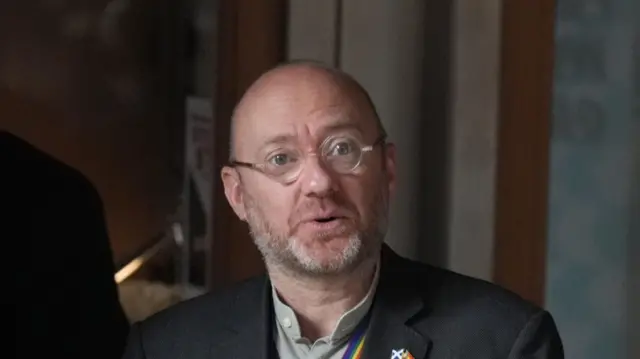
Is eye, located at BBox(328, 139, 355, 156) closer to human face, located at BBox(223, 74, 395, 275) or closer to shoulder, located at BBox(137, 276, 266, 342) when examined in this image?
human face, located at BBox(223, 74, 395, 275)

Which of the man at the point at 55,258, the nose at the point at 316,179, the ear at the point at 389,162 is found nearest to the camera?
the nose at the point at 316,179

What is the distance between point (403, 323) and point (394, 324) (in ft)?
0.04

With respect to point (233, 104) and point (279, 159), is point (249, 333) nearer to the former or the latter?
point (279, 159)

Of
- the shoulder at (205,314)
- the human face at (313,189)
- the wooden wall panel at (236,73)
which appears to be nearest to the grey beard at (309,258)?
the human face at (313,189)

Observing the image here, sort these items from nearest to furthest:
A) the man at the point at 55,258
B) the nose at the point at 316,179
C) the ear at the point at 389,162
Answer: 1. the nose at the point at 316,179
2. the ear at the point at 389,162
3. the man at the point at 55,258

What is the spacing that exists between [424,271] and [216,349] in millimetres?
312

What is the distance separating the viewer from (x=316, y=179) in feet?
3.90

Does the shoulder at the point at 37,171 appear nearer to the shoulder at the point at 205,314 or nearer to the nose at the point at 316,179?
the shoulder at the point at 205,314

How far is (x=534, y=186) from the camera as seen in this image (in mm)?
1695

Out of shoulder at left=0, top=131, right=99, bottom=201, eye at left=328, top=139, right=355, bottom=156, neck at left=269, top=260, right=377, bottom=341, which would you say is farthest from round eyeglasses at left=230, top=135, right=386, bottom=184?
shoulder at left=0, top=131, right=99, bottom=201

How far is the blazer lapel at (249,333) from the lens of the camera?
1273mm

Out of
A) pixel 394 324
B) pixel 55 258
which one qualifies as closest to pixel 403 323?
pixel 394 324

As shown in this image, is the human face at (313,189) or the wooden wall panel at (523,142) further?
the wooden wall panel at (523,142)

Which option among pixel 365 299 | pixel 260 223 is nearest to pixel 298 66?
pixel 260 223
